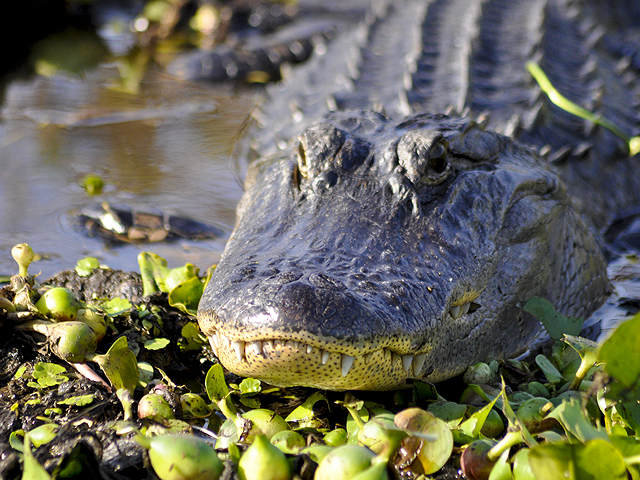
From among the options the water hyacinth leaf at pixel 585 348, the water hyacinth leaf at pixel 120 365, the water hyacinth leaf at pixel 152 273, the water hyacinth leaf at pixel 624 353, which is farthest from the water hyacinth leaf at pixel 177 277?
the water hyacinth leaf at pixel 624 353

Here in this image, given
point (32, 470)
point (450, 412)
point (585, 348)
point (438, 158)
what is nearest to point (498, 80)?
point (438, 158)

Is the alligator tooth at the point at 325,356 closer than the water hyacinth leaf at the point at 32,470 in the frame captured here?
No

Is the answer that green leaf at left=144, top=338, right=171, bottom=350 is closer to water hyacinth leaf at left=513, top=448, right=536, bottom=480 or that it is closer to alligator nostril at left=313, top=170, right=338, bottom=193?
alligator nostril at left=313, top=170, right=338, bottom=193

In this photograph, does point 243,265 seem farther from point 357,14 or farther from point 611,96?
point 357,14

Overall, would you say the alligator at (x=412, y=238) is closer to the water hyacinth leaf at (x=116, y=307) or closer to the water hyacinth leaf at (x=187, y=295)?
the water hyacinth leaf at (x=187, y=295)

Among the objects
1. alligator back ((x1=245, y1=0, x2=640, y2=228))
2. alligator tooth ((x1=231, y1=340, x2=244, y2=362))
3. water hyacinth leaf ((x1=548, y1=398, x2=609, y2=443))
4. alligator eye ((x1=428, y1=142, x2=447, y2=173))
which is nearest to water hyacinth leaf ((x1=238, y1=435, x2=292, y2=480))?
alligator tooth ((x1=231, y1=340, x2=244, y2=362))

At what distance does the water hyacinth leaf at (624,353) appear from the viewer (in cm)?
144

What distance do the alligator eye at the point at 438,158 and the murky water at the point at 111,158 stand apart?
4.65ft

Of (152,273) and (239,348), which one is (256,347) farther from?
(152,273)

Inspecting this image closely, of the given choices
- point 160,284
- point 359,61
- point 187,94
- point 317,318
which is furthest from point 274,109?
point 317,318

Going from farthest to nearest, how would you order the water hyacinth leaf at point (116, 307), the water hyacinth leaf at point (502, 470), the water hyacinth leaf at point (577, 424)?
the water hyacinth leaf at point (116, 307) < the water hyacinth leaf at point (502, 470) < the water hyacinth leaf at point (577, 424)

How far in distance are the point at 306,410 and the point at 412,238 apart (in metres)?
0.63

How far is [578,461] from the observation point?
135 centimetres

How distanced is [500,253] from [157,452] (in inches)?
55.3
